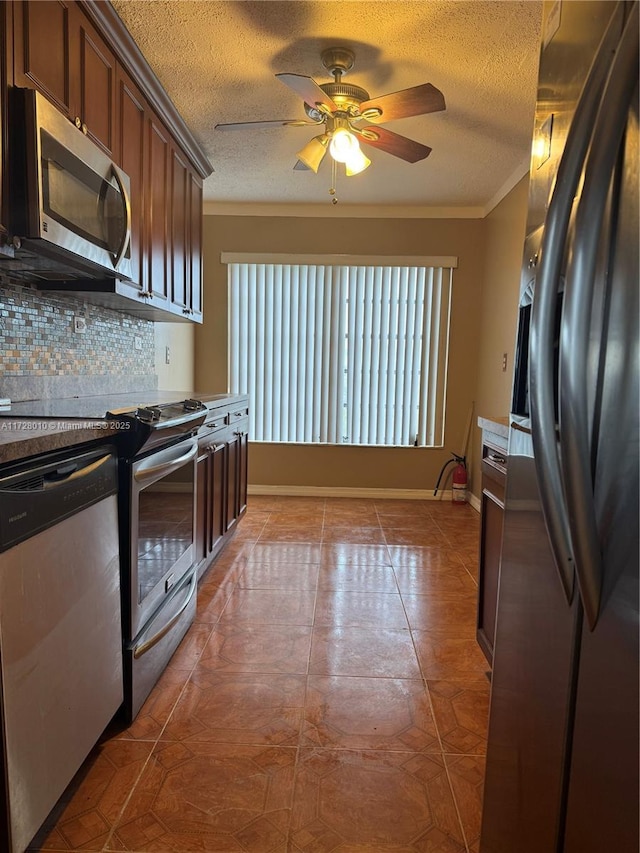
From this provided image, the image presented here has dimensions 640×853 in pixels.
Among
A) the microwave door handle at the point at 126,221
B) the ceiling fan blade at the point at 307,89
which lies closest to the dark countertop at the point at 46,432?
the microwave door handle at the point at 126,221

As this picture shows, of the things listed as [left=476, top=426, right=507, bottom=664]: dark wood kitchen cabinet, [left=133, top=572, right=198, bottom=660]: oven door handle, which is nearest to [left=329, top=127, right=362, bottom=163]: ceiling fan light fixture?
[left=476, top=426, right=507, bottom=664]: dark wood kitchen cabinet

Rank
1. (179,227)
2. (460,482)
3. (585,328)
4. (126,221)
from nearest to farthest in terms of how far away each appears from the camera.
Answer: (585,328)
(126,221)
(179,227)
(460,482)

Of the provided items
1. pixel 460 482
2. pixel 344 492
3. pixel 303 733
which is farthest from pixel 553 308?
pixel 344 492

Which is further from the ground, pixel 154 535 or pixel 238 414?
pixel 238 414

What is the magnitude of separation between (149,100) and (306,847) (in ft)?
9.83

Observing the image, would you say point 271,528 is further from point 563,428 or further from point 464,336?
point 563,428

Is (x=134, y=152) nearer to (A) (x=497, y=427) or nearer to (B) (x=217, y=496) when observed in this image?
(B) (x=217, y=496)

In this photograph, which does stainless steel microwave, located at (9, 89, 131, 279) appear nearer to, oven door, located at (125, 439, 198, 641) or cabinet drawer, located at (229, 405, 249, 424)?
oven door, located at (125, 439, 198, 641)

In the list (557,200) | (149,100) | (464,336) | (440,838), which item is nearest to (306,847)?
(440,838)

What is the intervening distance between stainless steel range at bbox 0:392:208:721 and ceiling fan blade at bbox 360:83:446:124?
151 centimetres

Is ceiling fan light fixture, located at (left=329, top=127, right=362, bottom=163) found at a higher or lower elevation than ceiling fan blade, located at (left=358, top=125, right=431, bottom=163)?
lower

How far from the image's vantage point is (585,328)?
64 cm

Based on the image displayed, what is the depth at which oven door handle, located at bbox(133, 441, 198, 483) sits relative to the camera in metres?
1.62

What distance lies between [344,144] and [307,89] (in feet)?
1.09
